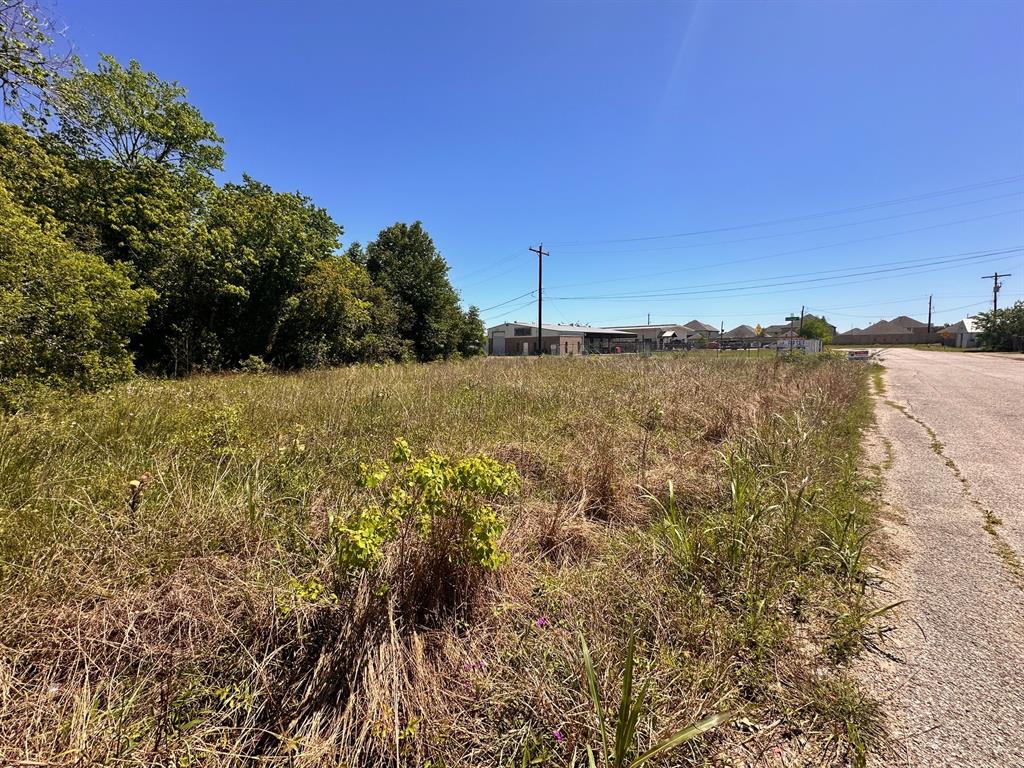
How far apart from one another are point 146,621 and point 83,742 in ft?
1.61

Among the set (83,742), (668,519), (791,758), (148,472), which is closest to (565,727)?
(791,758)

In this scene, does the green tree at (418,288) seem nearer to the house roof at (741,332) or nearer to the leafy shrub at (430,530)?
the leafy shrub at (430,530)

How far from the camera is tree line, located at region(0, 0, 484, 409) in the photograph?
5.57 m

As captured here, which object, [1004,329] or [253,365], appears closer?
[253,365]

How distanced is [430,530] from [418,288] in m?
22.4

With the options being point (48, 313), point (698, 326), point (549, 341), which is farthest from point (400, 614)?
point (698, 326)

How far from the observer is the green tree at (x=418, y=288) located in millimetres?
22531

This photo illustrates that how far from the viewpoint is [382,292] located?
19.6 m

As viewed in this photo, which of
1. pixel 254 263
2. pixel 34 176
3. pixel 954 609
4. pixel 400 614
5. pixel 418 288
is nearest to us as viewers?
pixel 400 614

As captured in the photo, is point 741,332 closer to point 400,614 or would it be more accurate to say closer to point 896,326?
point 896,326

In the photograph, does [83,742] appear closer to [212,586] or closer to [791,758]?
[212,586]

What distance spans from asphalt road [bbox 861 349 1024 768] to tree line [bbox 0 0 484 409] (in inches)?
340

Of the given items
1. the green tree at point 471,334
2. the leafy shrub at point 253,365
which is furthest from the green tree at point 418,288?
the leafy shrub at point 253,365

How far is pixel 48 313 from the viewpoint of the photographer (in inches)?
223
